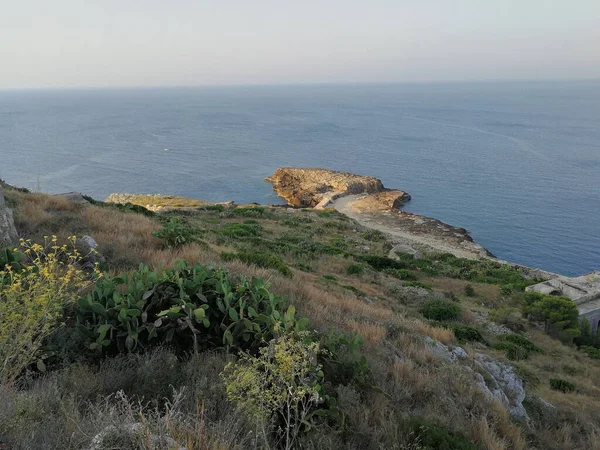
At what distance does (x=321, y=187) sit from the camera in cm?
7681

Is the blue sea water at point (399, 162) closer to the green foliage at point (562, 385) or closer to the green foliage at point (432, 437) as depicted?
the green foliage at point (562, 385)

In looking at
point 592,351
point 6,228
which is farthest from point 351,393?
point 592,351

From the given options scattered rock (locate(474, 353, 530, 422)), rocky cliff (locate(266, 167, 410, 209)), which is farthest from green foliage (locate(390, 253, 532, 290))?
rocky cliff (locate(266, 167, 410, 209))

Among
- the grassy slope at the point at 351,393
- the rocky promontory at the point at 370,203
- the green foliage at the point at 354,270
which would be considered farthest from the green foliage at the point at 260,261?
the rocky promontory at the point at 370,203

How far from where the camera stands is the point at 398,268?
89.2 ft

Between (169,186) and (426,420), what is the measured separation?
77.4 m

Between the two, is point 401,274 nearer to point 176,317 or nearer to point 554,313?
point 554,313

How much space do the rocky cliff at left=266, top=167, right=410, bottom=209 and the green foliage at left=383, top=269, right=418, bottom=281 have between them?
42.2 meters

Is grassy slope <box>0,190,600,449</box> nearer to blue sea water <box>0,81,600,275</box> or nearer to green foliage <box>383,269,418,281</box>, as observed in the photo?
green foliage <box>383,269,418,281</box>

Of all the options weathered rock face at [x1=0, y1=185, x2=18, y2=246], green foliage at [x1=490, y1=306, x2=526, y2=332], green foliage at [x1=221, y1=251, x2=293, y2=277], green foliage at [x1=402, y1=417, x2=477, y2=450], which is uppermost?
weathered rock face at [x1=0, y1=185, x2=18, y2=246]

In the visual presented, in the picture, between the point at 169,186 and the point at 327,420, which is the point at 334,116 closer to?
the point at 169,186

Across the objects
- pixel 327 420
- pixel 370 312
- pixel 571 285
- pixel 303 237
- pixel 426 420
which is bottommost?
pixel 571 285

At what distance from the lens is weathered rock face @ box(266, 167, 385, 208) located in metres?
74.1

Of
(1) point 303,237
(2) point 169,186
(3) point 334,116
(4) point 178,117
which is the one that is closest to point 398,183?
(2) point 169,186
